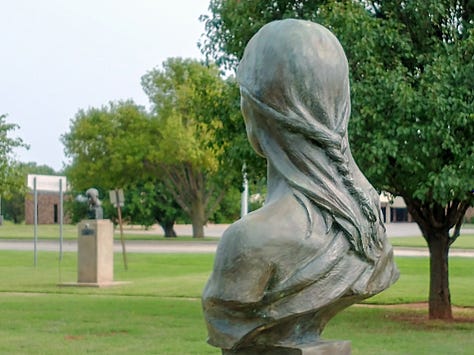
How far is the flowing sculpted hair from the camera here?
4633 millimetres

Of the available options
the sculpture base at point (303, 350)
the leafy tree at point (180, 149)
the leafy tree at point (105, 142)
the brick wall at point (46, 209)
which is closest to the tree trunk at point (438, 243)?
the sculpture base at point (303, 350)

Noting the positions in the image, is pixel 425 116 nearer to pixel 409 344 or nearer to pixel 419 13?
pixel 419 13

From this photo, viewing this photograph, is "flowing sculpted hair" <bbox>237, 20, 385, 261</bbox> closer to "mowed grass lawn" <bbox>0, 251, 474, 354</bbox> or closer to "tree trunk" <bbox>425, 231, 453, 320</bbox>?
"mowed grass lawn" <bbox>0, 251, 474, 354</bbox>

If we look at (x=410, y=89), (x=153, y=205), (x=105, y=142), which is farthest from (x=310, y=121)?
(x=153, y=205)

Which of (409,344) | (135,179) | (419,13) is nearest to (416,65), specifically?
(419,13)

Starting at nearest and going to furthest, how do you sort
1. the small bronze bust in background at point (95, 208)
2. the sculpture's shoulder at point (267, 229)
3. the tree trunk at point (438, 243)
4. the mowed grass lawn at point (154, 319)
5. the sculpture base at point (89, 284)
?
the sculpture's shoulder at point (267, 229) → the mowed grass lawn at point (154, 319) → the tree trunk at point (438, 243) → the sculpture base at point (89, 284) → the small bronze bust in background at point (95, 208)

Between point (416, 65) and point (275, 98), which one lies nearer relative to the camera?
point (275, 98)

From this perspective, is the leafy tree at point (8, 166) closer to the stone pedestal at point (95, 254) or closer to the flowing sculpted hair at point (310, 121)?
the stone pedestal at point (95, 254)

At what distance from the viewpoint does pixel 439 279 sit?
52.1 ft

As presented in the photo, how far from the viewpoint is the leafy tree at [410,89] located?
13.4 metres

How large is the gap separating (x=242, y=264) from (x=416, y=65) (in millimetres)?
10973

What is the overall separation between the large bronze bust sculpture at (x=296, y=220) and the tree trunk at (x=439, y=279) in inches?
445

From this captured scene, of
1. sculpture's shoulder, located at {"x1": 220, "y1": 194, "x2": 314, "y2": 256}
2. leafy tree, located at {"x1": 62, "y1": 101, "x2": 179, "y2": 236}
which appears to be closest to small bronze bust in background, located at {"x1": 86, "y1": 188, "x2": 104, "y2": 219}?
sculpture's shoulder, located at {"x1": 220, "y1": 194, "x2": 314, "y2": 256}

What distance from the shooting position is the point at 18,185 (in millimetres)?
39156
